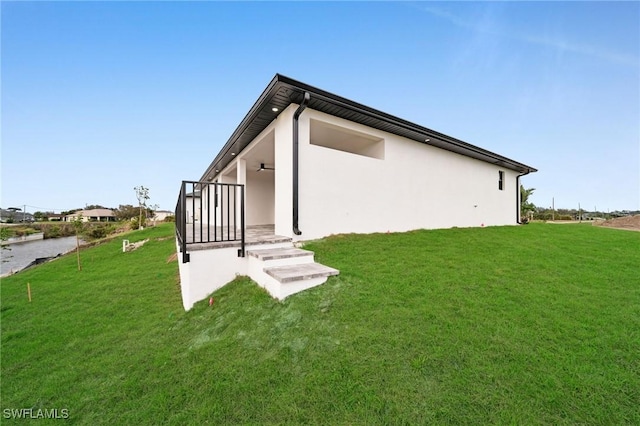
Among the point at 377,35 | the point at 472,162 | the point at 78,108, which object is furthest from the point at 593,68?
the point at 78,108

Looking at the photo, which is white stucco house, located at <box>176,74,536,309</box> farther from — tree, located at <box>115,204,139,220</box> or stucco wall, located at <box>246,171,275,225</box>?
tree, located at <box>115,204,139,220</box>

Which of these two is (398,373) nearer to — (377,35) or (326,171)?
(326,171)

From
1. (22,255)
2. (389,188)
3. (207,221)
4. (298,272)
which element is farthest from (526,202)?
(22,255)

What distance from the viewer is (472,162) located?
9.46 m

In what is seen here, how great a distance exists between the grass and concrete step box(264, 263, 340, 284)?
16 centimetres

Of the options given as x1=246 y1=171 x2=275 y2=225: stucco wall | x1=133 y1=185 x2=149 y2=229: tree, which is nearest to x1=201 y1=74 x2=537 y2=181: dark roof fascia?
x1=246 y1=171 x2=275 y2=225: stucco wall

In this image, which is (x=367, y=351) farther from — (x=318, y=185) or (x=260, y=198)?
(x=260, y=198)

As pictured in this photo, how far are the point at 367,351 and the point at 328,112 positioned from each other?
496cm

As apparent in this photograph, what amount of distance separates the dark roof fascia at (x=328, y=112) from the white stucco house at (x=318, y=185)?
0.08 feet

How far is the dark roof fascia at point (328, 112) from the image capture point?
4.49m

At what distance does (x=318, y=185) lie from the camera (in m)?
5.28

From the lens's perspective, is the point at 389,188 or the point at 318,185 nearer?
the point at 318,185

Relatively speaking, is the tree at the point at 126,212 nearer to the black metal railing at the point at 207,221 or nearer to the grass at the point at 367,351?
the black metal railing at the point at 207,221

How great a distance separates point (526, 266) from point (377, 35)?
9650mm
